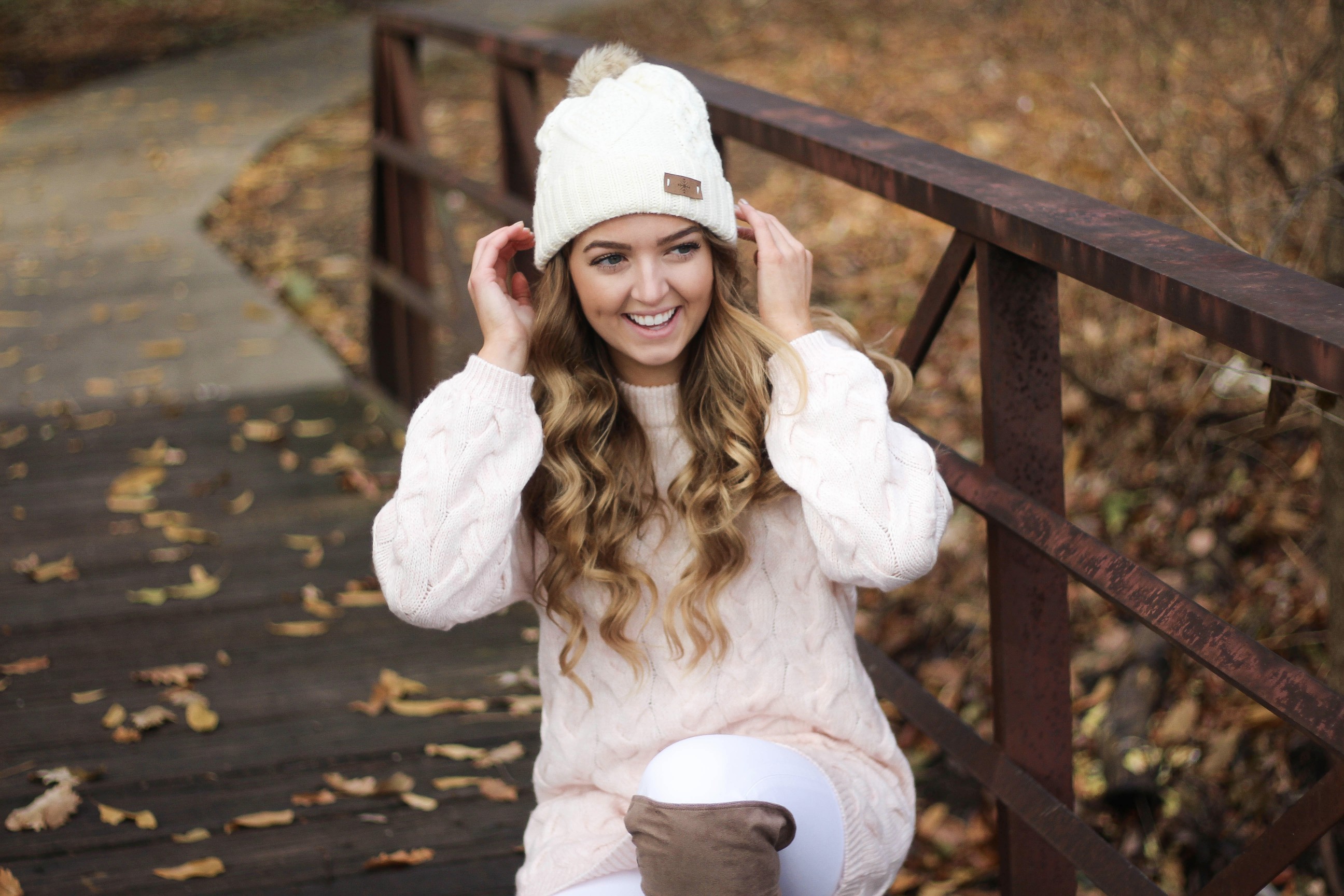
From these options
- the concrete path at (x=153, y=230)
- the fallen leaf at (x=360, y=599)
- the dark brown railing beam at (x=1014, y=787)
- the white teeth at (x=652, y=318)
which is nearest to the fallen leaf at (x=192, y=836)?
the fallen leaf at (x=360, y=599)

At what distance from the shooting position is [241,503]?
13.6 ft

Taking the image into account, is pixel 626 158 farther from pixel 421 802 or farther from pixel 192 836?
pixel 192 836

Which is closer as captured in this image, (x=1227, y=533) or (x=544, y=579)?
(x=544, y=579)

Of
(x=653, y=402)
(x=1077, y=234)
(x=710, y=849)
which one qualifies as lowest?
(x=710, y=849)

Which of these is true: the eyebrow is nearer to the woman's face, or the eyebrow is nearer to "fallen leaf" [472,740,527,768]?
the woman's face

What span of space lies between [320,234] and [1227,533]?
5.62 m

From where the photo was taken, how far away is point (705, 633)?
79.1 inches

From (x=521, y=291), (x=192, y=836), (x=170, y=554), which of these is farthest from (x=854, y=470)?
(x=170, y=554)

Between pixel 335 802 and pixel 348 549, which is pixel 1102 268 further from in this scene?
pixel 348 549

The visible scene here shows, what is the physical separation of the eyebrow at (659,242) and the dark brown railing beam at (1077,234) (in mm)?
377

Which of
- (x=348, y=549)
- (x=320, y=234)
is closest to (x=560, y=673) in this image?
(x=348, y=549)

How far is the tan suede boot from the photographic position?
1700 mm

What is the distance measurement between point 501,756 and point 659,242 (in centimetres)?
141

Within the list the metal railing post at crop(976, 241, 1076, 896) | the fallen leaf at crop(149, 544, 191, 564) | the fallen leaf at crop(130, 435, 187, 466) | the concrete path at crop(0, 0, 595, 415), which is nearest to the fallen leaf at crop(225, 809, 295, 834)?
the fallen leaf at crop(149, 544, 191, 564)
